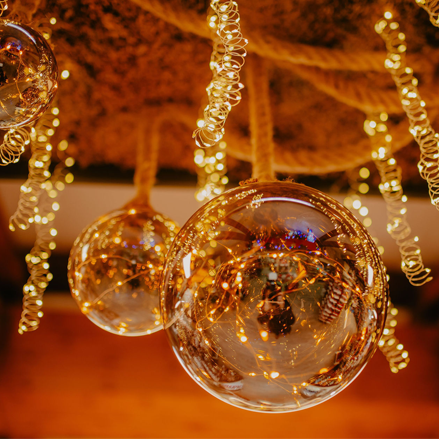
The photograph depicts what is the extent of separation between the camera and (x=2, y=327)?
167cm

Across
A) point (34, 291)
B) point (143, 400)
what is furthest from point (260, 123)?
point (143, 400)

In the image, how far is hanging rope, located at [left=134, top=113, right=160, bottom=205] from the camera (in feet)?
1.92

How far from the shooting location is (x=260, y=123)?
1.53 feet

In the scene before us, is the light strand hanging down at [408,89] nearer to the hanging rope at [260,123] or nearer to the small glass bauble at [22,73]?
the hanging rope at [260,123]

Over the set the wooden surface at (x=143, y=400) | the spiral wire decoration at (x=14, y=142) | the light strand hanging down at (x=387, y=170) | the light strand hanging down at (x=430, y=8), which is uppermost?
the light strand hanging down at (x=430, y=8)

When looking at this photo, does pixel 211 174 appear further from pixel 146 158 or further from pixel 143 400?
pixel 143 400

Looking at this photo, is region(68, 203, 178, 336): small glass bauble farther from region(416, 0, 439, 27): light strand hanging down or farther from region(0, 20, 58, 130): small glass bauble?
region(416, 0, 439, 27): light strand hanging down

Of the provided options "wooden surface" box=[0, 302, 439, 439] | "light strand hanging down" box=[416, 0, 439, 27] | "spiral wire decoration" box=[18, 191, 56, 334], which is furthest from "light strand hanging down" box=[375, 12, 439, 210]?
"wooden surface" box=[0, 302, 439, 439]

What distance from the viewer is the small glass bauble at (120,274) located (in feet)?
1.61

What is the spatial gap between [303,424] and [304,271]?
158 centimetres

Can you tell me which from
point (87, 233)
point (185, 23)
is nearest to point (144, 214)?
point (87, 233)

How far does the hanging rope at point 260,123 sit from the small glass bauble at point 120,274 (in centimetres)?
18

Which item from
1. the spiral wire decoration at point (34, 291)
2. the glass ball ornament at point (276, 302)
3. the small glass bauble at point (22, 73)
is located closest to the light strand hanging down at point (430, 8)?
the glass ball ornament at point (276, 302)

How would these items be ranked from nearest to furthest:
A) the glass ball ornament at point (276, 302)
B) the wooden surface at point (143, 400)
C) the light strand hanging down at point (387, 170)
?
the glass ball ornament at point (276, 302) < the light strand hanging down at point (387, 170) < the wooden surface at point (143, 400)
